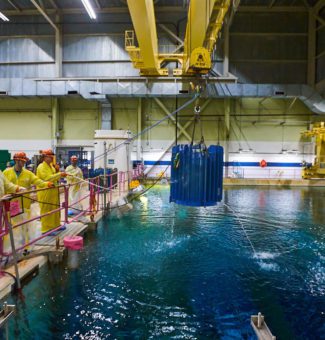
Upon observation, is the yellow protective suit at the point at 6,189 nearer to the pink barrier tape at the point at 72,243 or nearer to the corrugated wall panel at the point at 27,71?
the pink barrier tape at the point at 72,243

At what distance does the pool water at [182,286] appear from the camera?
3.32m

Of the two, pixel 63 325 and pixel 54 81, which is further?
pixel 54 81

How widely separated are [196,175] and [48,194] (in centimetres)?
305

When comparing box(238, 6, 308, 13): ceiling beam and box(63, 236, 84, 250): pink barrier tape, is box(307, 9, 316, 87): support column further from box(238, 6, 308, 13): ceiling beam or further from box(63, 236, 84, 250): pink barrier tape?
box(63, 236, 84, 250): pink barrier tape

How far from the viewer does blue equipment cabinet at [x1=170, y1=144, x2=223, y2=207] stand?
15.4 feet

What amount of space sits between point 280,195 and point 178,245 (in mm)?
9418

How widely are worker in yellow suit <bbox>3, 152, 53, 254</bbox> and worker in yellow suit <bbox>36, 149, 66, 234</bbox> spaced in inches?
14.5

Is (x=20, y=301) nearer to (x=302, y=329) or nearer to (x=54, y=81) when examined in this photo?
(x=302, y=329)

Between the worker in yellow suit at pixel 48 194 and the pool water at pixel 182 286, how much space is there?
1008 millimetres

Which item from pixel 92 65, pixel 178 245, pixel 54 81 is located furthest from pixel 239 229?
pixel 92 65

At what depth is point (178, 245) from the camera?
6.29 metres

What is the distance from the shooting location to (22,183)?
5.00 metres

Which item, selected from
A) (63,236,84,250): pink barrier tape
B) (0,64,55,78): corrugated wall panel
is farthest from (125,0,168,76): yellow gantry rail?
(0,64,55,78): corrugated wall panel

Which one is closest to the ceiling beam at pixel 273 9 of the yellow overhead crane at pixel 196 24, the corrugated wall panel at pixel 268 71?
the corrugated wall panel at pixel 268 71
